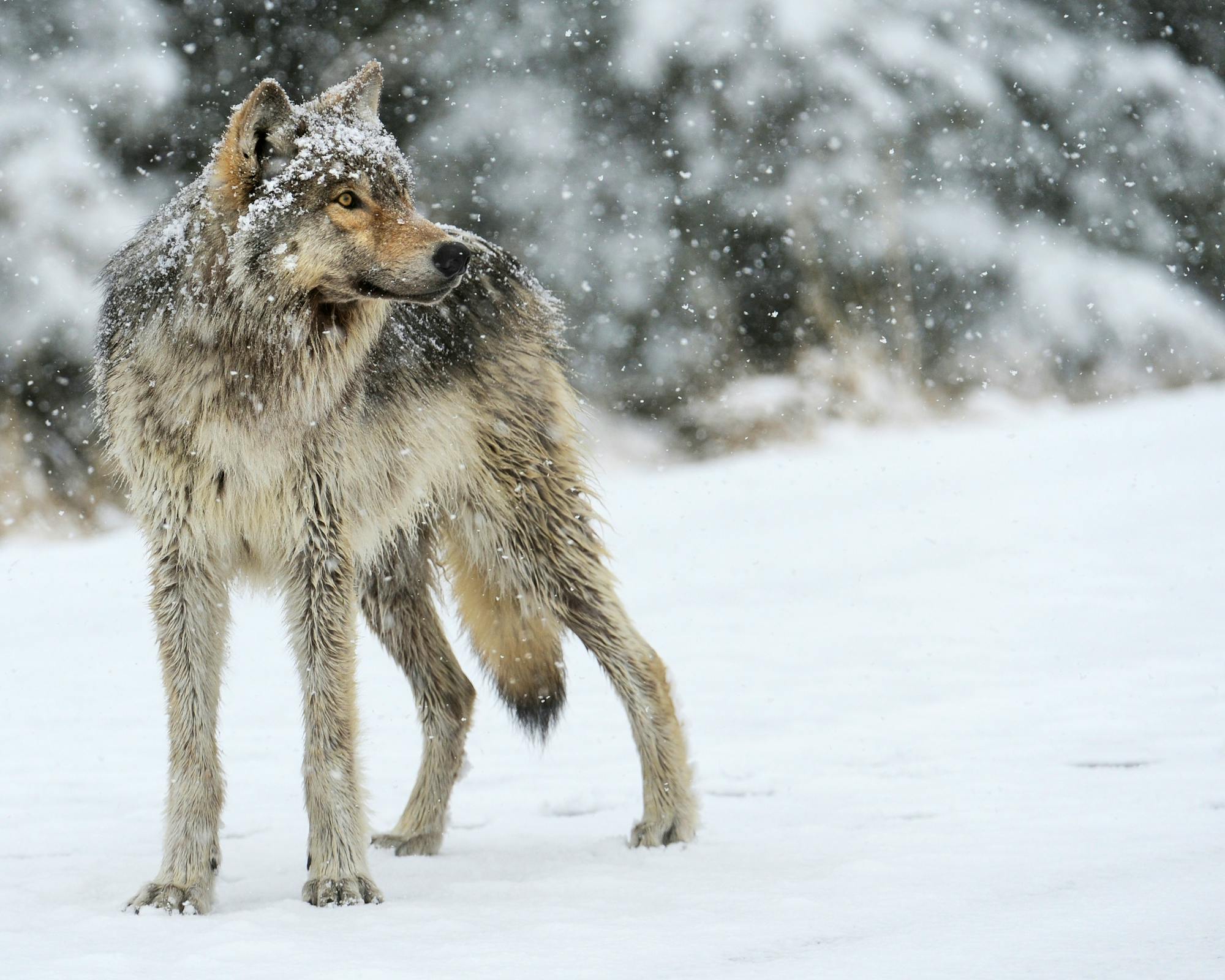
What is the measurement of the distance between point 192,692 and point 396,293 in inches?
46.8

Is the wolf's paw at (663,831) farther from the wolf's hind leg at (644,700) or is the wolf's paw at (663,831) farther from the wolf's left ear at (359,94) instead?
the wolf's left ear at (359,94)

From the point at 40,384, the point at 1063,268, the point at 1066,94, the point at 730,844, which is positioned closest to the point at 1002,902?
the point at 730,844

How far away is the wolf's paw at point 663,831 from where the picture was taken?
398 centimetres

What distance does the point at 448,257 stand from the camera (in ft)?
10.5

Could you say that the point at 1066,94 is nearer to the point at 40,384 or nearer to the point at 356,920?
the point at 40,384

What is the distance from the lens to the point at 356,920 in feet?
10.0

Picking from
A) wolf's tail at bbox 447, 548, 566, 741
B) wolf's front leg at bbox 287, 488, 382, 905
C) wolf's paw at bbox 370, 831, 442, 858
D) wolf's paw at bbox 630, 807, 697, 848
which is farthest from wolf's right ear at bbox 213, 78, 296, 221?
wolf's paw at bbox 630, 807, 697, 848

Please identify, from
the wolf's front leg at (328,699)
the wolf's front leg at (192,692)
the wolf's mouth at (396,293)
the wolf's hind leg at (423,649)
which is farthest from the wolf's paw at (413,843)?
the wolf's mouth at (396,293)

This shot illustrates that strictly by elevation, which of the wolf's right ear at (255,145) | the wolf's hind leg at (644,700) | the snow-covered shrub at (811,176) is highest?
the snow-covered shrub at (811,176)

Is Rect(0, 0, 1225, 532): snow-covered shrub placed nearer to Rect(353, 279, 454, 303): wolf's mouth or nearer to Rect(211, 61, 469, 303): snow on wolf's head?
Rect(211, 61, 469, 303): snow on wolf's head

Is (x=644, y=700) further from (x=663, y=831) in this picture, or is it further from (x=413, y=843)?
(x=413, y=843)

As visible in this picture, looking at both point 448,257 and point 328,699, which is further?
point 328,699

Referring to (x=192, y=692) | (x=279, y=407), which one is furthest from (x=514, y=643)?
(x=279, y=407)

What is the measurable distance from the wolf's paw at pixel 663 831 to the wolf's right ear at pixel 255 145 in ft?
7.21
